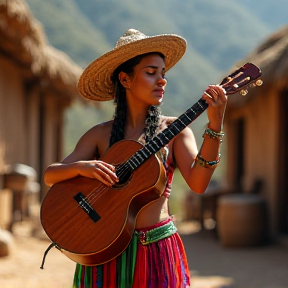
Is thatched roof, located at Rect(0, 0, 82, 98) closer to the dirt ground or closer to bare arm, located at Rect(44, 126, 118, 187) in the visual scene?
the dirt ground

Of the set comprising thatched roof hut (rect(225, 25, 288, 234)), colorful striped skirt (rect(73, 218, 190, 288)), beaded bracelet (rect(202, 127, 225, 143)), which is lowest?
colorful striped skirt (rect(73, 218, 190, 288))

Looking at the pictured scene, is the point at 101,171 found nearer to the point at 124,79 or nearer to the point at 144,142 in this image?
the point at 144,142

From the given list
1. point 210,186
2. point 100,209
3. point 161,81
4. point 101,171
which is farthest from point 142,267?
point 210,186

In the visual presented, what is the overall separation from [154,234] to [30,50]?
6.58 m

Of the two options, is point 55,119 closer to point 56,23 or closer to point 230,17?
point 56,23

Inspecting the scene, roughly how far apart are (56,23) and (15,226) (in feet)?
88.9

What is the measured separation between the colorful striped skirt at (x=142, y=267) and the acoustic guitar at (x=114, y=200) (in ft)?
0.26

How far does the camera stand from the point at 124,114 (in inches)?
106

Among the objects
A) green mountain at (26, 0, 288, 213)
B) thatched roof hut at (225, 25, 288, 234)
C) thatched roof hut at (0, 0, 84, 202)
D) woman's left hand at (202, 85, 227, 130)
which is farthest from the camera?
green mountain at (26, 0, 288, 213)

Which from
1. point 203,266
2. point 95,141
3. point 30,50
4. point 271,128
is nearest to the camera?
point 95,141

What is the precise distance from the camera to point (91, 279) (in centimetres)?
253

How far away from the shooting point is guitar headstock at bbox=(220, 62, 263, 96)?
245cm

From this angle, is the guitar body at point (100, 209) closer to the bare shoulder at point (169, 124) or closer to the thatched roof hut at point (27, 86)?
the bare shoulder at point (169, 124)

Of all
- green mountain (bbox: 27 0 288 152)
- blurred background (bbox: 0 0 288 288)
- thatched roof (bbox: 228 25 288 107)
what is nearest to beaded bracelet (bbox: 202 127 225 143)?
blurred background (bbox: 0 0 288 288)
